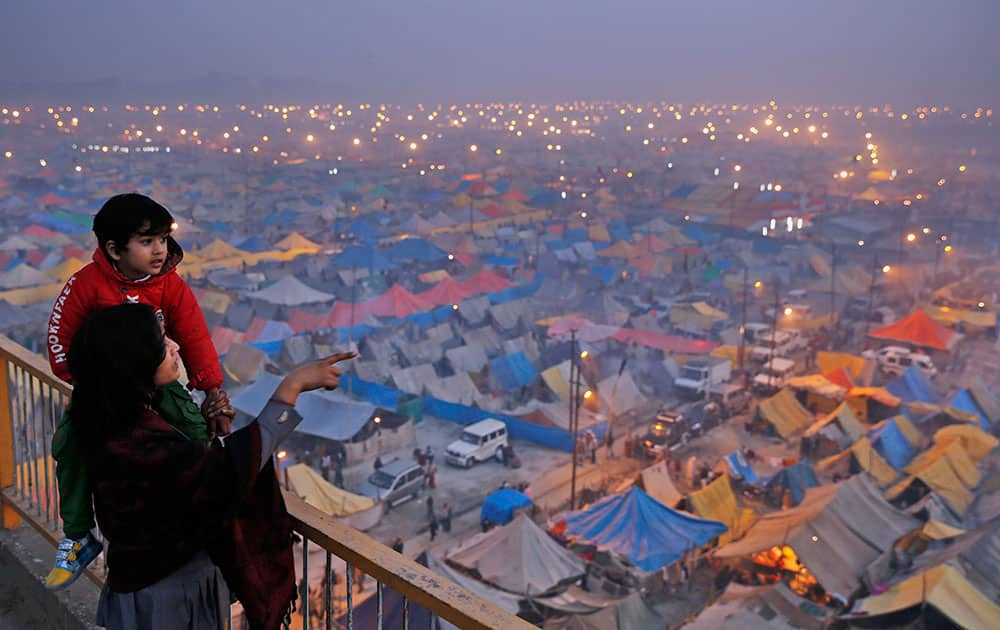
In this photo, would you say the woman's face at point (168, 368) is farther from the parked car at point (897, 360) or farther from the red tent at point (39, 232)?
the red tent at point (39, 232)

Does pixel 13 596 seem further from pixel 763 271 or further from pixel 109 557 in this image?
pixel 763 271

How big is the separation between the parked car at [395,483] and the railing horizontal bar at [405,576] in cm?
855

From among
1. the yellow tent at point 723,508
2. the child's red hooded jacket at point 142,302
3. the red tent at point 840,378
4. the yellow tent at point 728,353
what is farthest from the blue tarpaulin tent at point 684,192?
the child's red hooded jacket at point 142,302

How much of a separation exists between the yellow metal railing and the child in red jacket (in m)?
0.27

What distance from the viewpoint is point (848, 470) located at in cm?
1093

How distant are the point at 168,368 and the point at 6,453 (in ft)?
6.17

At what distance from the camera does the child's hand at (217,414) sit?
1.44 meters

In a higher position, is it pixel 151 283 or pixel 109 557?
pixel 151 283

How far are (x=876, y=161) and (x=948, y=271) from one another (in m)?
33.3

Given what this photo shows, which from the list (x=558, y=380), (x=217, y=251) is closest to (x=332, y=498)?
(x=558, y=380)

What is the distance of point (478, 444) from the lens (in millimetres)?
11516

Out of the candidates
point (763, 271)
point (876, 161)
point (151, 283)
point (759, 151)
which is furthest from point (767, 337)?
point (759, 151)

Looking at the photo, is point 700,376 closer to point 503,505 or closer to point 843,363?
point 843,363

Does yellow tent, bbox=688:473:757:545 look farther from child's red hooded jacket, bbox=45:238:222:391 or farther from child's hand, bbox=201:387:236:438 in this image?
child's hand, bbox=201:387:236:438
